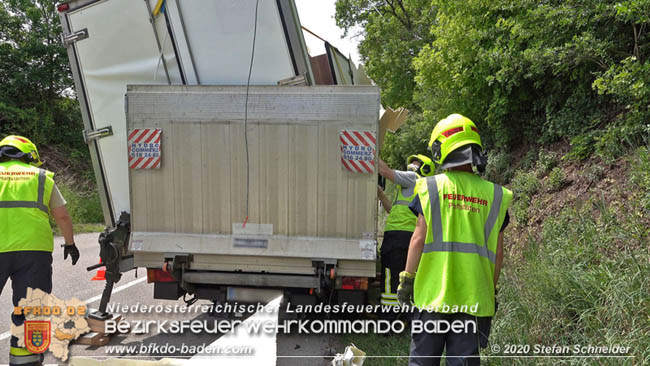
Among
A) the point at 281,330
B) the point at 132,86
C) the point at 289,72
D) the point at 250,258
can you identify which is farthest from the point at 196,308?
the point at 289,72

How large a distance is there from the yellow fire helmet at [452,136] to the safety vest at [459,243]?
0.16m

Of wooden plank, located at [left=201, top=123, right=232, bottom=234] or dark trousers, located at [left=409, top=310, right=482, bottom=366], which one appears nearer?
dark trousers, located at [left=409, top=310, right=482, bottom=366]

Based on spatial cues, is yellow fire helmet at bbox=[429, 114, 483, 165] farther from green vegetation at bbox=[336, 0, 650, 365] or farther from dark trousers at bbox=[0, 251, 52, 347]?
A: dark trousers at bbox=[0, 251, 52, 347]

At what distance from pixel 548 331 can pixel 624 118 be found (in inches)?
Answer: 128

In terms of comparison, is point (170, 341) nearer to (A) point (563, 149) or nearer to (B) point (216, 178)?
(B) point (216, 178)

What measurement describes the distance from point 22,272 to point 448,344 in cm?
350

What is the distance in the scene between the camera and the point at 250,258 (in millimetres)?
4203

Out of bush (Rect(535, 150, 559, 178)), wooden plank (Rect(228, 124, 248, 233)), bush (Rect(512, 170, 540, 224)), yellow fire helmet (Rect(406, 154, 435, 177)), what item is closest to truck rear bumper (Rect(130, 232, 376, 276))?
wooden plank (Rect(228, 124, 248, 233))

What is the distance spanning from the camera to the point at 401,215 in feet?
15.6

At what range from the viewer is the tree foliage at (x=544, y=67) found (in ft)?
16.4

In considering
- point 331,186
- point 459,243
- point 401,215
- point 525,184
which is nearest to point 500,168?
point 525,184

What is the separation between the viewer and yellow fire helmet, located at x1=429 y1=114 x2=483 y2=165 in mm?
2635

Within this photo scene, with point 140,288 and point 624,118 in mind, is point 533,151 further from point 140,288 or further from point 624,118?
point 140,288

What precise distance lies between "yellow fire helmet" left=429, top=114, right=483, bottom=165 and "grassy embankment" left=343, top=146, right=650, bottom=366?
1663mm
